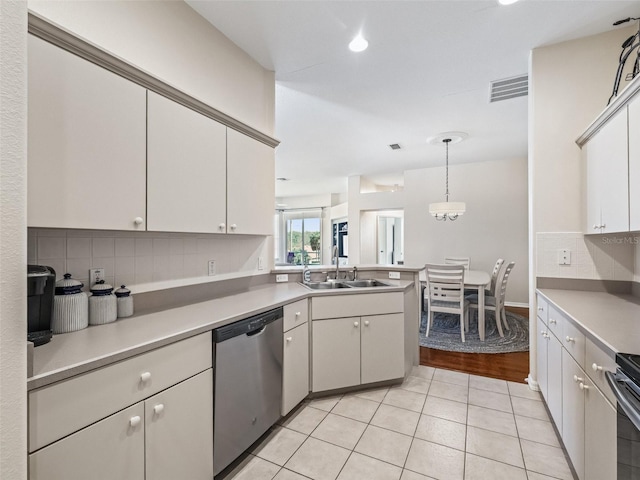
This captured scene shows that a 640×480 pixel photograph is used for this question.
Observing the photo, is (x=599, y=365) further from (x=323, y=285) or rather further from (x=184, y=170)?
(x=184, y=170)

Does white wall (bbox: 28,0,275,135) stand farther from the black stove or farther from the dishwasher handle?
the black stove

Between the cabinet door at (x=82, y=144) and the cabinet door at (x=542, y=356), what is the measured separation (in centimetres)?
264

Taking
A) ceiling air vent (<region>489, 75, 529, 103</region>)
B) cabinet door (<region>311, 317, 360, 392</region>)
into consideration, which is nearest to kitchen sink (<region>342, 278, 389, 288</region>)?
cabinet door (<region>311, 317, 360, 392</region>)

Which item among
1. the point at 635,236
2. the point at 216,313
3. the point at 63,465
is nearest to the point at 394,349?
the point at 216,313

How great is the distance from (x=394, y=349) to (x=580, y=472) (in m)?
1.29

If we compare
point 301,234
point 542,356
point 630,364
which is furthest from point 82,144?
point 301,234

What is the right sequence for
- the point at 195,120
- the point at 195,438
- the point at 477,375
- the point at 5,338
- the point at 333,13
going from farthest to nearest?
the point at 477,375, the point at 333,13, the point at 195,120, the point at 195,438, the point at 5,338

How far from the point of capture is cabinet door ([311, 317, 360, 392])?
91.5 inches

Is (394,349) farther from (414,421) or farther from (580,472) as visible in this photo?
(580,472)

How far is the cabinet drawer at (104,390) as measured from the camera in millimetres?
901

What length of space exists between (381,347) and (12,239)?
235 cm

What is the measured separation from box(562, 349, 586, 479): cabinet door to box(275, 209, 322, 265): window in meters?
8.05

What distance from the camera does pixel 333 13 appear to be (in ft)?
6.78

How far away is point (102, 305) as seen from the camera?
1.47 meters
